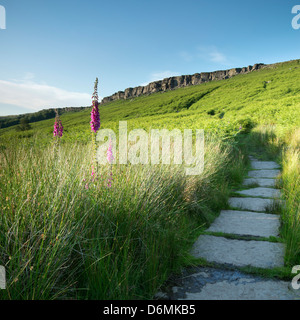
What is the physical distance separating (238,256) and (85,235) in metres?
1.43

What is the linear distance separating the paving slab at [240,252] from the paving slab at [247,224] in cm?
25

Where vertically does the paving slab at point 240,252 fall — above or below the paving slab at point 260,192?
below

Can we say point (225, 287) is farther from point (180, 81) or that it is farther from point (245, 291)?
point (180, 81)

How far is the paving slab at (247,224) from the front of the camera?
2904mm

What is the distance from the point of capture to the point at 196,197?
351cm

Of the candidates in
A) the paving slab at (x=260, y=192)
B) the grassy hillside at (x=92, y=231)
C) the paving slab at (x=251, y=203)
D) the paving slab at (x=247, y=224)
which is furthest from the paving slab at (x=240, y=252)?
the paving slab at (x=260, y=192)

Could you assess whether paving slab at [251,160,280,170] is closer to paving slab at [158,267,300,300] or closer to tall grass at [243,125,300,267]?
tall grass at [243,125,300,267]

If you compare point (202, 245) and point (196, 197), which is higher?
point (196, 197)

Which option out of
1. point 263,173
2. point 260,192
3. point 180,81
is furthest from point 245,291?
point 180,81

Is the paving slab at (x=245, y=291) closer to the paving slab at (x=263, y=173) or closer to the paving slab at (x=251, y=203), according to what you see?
the paving slab at (x=251, y=203)
